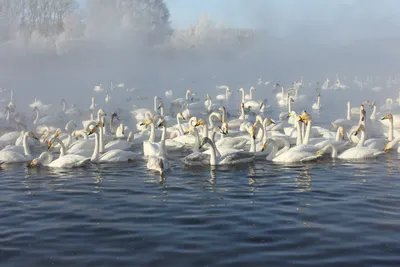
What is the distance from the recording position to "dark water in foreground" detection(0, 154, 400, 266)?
8.86 meters

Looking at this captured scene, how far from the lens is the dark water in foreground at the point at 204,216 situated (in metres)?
8.86

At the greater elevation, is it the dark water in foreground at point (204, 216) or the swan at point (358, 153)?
the swan at point (358, 153)

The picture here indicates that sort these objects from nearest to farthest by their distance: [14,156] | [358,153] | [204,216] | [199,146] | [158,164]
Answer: [204,216] < [158,164] < [358,153] < [14,156] < [199,146]

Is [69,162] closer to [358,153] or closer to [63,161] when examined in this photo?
[63,161]

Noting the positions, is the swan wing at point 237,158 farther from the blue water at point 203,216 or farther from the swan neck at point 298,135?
the swan neck at point 298,135

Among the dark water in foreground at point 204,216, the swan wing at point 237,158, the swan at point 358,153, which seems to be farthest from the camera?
the swan at point 358,153

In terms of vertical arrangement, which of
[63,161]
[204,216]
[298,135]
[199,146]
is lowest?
[204,216]

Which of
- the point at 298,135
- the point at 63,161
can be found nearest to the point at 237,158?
the point at 298,135

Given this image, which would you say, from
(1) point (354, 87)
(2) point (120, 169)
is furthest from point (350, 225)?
(1) point (354, 87)

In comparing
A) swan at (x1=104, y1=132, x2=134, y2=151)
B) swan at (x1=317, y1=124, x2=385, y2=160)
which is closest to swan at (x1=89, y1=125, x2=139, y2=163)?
swan at (x1=104, y1=132, x2=134, y2=151)

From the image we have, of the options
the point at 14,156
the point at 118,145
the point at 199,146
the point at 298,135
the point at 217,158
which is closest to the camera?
the point at 217,158

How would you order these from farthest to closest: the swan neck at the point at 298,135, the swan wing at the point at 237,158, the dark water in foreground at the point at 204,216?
the swan neck at the point at 298,135, the swan wing at the point at 237,158, the dark water in foreground at the point at 204,216

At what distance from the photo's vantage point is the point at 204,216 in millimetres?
10969

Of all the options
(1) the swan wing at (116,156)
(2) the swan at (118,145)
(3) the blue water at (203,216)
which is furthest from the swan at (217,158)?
(2) the swan at (118,145)
